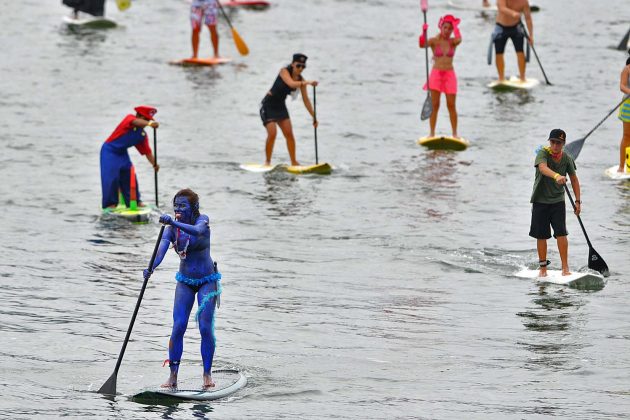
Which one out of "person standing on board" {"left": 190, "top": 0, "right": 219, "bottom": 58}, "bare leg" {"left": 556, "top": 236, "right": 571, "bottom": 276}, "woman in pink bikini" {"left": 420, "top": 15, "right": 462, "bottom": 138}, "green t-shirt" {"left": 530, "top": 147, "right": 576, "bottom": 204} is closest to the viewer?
"green t-shirt" {"left": 530, "top": 147, "right": 576, "bottom": 204}

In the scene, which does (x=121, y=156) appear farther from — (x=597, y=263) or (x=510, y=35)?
(x=510, y=35)

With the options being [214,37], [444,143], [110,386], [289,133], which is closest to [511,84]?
[444,143]

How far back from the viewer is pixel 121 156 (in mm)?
20906

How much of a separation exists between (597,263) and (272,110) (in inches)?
273

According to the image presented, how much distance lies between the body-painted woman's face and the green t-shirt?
4848 millimetres

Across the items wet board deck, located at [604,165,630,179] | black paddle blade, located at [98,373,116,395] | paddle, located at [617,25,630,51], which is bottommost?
black paddle blade, located at [98,373,116,395]

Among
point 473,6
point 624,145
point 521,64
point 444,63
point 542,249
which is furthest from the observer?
point 473,6

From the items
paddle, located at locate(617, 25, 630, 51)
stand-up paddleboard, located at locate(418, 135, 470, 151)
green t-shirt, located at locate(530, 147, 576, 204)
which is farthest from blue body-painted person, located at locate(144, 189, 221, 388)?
paddle, located at locate(617, 25, 630, 51)

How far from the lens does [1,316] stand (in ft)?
52.7

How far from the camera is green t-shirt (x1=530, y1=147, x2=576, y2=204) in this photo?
17328 mm

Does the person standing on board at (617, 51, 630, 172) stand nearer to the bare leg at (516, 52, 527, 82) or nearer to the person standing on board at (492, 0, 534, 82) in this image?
the person standing on board at (492, 0, 534, 82)

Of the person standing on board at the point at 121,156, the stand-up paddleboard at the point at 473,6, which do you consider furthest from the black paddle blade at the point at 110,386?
the stand-up paddleboard at the point at 473,6

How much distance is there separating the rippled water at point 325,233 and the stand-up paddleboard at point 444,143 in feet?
0.62

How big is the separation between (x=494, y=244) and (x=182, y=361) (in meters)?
6.04
